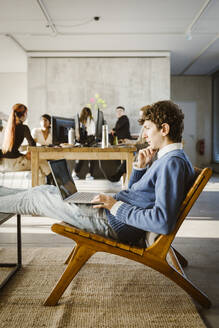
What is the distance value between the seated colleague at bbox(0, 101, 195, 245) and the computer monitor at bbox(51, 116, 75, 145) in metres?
2.17

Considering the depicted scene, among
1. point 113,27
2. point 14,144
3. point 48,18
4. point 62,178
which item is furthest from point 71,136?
point 113,27

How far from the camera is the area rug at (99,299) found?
4.46 feet

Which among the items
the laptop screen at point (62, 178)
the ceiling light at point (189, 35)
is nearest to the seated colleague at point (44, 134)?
the ceiling light at point (189, 35)

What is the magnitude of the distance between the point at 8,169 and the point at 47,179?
28.3 inches

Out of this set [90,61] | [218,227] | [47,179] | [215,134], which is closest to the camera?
[218,227]

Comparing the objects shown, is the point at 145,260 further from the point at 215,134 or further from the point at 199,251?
the point at 215,134

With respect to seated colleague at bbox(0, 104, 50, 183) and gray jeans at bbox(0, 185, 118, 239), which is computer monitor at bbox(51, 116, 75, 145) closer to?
seated colleague at bbox(0, 104, 50, 183)

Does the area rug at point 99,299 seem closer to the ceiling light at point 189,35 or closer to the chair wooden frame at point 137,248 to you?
the chair wooden frame at point 137,248

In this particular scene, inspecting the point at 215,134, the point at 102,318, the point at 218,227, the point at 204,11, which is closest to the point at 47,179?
the point at 218,227

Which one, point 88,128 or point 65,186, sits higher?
point 88,128

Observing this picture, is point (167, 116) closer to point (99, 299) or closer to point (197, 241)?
point (99, 299)

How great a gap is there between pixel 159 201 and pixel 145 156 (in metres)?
0.58

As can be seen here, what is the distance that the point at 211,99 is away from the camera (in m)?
10.5

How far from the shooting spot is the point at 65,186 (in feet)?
6.12
